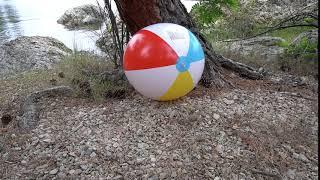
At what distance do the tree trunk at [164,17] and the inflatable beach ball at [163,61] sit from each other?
2.19ft

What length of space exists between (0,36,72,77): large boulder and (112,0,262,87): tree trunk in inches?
159

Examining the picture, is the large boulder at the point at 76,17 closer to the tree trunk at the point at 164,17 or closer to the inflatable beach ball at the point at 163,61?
the tree trunk at the point at 164,17

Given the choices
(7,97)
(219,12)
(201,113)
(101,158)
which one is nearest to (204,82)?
(201,113)

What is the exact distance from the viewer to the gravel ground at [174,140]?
141 inches

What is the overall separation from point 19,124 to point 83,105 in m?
0.80

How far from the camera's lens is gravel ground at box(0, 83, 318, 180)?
3570 mm

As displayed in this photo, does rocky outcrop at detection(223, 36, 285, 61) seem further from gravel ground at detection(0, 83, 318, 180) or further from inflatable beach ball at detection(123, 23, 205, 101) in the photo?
inflatable beach ball at detection(123, 23, 205, 101)

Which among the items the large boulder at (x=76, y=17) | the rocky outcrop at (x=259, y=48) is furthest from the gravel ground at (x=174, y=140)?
the large boulder at (x=76, y=17)

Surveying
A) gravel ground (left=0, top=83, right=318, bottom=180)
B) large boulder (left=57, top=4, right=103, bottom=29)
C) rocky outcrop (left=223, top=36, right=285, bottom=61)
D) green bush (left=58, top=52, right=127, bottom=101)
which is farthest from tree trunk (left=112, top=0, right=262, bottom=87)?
large boulder (left=57, top=4, right=103, bottom=29)

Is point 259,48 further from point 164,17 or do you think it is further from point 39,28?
point 39,28

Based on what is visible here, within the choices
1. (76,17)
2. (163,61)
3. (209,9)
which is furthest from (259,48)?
(76,17)

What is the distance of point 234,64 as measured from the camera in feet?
18.0

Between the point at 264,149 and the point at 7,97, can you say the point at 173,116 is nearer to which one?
the point at 264,149

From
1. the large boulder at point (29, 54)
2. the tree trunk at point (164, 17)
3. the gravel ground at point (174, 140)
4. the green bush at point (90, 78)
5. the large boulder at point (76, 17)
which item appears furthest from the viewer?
the large boulder at point (76, 17)
